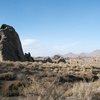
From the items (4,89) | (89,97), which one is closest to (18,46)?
(4,89)

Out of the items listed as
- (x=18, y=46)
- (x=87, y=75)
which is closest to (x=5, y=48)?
(x=18, y=46)

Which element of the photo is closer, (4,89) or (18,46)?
(4,89)

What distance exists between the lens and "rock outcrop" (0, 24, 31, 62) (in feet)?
175

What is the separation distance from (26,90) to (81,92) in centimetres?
302

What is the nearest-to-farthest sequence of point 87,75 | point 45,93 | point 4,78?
point 45,93 < point 4,78 < point 87,75

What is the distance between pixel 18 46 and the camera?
187 ft

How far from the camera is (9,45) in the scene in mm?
54281

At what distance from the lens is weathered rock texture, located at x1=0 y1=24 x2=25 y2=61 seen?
5338 centimetres

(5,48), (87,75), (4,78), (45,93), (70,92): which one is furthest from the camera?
(5,48)

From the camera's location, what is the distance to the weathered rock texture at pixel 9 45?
53.4 metres

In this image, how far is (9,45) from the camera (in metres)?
54.3

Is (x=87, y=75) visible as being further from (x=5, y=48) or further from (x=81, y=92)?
(x=5, y=48)

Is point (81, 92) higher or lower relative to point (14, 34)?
lower

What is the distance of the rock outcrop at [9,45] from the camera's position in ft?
175
